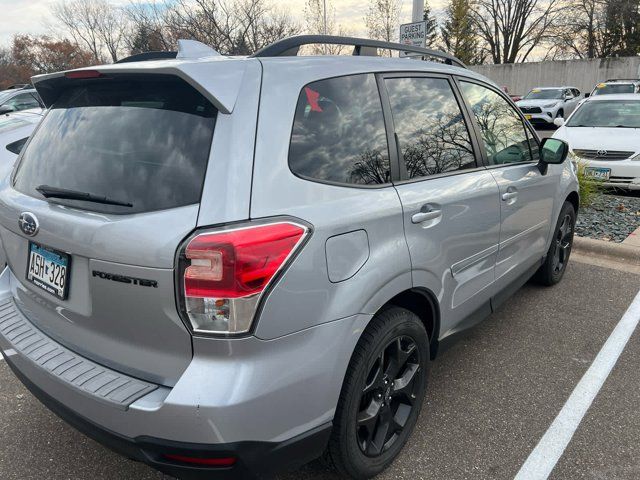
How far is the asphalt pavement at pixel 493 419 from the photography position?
2285mm

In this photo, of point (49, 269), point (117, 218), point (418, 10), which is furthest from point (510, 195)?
point (418, 10)

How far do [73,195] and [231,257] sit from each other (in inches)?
29.9

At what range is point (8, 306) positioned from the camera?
7.43ft

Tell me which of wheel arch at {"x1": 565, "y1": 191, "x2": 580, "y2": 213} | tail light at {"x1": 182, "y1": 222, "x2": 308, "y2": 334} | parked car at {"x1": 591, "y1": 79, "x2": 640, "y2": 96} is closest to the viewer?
tail light at {"x1": 182, "y1": 222, "x2": 308, "y2": 334}

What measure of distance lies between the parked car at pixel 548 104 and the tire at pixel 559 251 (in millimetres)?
14675

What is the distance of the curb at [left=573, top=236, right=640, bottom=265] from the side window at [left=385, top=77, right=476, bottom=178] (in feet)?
10.5

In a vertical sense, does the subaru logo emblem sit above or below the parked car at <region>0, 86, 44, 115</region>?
below

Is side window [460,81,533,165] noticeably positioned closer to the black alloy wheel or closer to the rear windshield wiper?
the black alloy wheel

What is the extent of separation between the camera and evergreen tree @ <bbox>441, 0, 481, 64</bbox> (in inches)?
1693

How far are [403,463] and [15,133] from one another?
5.63 m

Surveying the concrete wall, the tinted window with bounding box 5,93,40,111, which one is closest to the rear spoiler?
the tinted window with bounding box 5,93,40,111

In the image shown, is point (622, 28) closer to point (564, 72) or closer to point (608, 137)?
Result: point (564, 72)

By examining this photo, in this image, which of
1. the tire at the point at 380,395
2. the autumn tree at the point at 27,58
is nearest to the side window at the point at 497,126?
the tire at the point at 380,395

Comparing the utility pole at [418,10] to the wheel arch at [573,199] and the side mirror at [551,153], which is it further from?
the side mirror at [551,153]
